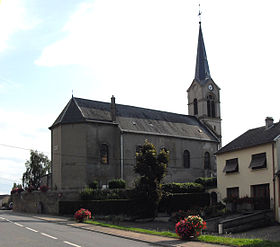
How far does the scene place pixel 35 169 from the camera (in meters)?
66.9

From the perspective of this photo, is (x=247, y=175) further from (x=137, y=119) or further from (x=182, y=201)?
(x=137, y=119)

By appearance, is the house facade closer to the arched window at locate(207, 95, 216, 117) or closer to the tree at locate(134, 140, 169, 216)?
the tree at locate(134, 140, 169, 216)

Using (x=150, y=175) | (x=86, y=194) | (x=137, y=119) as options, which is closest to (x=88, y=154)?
(x=86, y=194)

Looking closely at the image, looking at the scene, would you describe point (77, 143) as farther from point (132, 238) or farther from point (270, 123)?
point (132, 238)

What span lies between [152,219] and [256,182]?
28.1 ft

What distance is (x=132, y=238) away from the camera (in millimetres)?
16906

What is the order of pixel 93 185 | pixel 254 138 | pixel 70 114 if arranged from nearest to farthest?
1. pixel 254 138
2. pixel 93 185
3. pixel 70 114

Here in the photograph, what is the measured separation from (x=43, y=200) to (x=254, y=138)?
20.2m

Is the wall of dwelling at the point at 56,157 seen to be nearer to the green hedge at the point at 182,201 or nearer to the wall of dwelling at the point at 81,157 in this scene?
the wall of dwelling at the point at 81,157

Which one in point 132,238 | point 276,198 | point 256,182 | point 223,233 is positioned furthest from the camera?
point 256,182

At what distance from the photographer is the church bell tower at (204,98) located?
5528 centimetres

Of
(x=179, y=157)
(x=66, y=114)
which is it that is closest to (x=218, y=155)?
(x=179, y=157)

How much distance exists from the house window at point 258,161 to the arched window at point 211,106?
26.2m

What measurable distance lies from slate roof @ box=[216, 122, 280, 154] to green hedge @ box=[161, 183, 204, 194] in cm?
527
